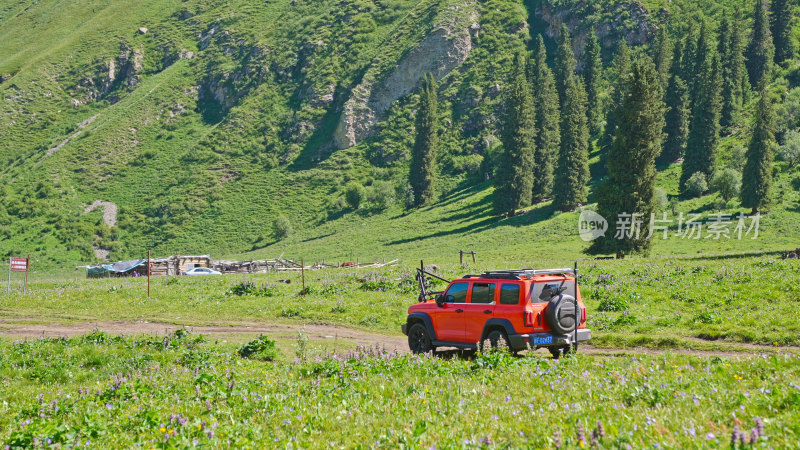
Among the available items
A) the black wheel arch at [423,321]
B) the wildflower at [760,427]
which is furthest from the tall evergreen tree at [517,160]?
the wildflower at [760,427]

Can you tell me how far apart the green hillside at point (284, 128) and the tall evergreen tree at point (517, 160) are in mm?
3090

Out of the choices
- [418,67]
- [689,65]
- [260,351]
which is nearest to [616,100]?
[689,65]

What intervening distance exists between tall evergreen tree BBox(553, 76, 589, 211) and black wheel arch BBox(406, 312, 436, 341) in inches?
2735

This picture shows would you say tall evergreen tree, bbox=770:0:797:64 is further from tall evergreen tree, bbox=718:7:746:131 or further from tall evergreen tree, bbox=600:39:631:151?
tall evergreen tree, bbox=600:39:631:151

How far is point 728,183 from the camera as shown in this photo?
234 ft

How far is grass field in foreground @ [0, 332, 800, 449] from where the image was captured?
6133 millimetres

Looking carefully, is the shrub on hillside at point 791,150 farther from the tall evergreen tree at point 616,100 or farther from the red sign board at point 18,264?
the red sign board at point 18,264

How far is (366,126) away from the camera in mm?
146125

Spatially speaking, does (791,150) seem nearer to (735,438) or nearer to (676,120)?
(676,120)

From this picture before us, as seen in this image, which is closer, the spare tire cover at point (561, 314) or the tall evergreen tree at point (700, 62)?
the spare tire cover at point (561, 314)

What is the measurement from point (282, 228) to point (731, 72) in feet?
277

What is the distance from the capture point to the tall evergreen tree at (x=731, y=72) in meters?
92.1

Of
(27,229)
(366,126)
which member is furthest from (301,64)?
(27,229)

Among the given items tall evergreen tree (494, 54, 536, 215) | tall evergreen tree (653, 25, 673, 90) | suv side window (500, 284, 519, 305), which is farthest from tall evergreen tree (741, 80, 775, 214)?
suv side window (500, 284, 519, 305)
